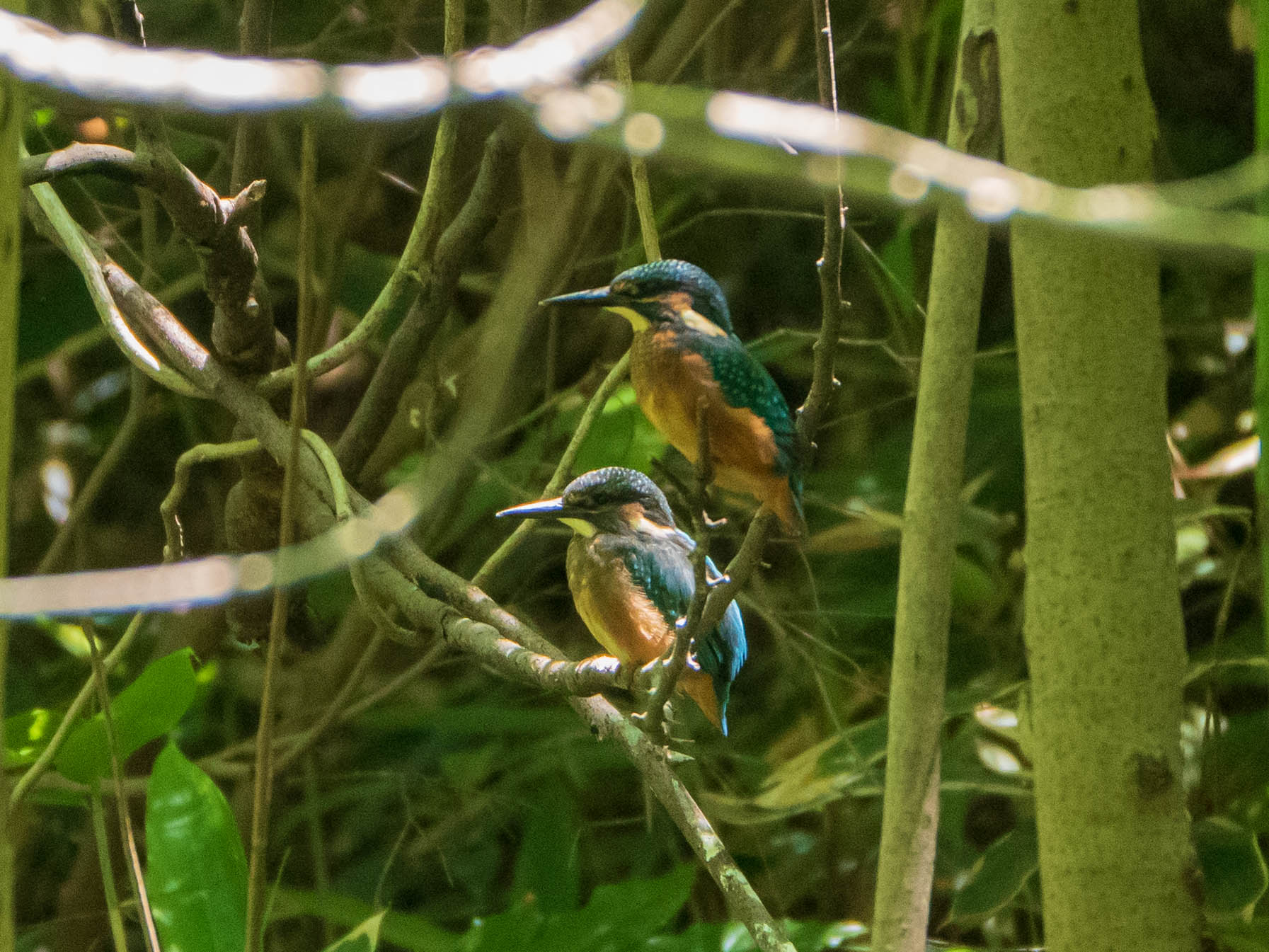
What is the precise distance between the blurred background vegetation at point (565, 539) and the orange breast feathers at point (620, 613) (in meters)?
0.36

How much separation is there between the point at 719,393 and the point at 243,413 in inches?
25.5

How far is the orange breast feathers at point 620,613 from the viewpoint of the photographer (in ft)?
4.51

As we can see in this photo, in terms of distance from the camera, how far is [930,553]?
3.70ft

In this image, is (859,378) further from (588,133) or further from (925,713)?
(588,133)

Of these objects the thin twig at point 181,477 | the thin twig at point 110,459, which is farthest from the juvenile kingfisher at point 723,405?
the thin twig at point 110,459

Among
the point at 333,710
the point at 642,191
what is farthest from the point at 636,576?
the point at 333,710

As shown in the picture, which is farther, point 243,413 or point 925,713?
point 243,413

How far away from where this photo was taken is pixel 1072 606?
106cm

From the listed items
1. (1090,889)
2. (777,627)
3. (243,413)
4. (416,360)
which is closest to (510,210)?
(416,360)

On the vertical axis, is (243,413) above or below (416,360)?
below

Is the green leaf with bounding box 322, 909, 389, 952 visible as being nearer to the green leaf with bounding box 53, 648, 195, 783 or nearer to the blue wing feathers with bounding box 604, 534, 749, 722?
the green leaf with bounding box 53, 648, 195, 783

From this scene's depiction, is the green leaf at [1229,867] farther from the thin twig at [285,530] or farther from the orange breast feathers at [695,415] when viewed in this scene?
the thin twig at [285,530]

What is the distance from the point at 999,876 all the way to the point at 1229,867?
0.31 m

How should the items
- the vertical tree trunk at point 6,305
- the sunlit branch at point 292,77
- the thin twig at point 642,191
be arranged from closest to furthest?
the sunlit branch at point 292,77 → the vertical tree trunk at point 6,305 → the thin twig at point 642,191
